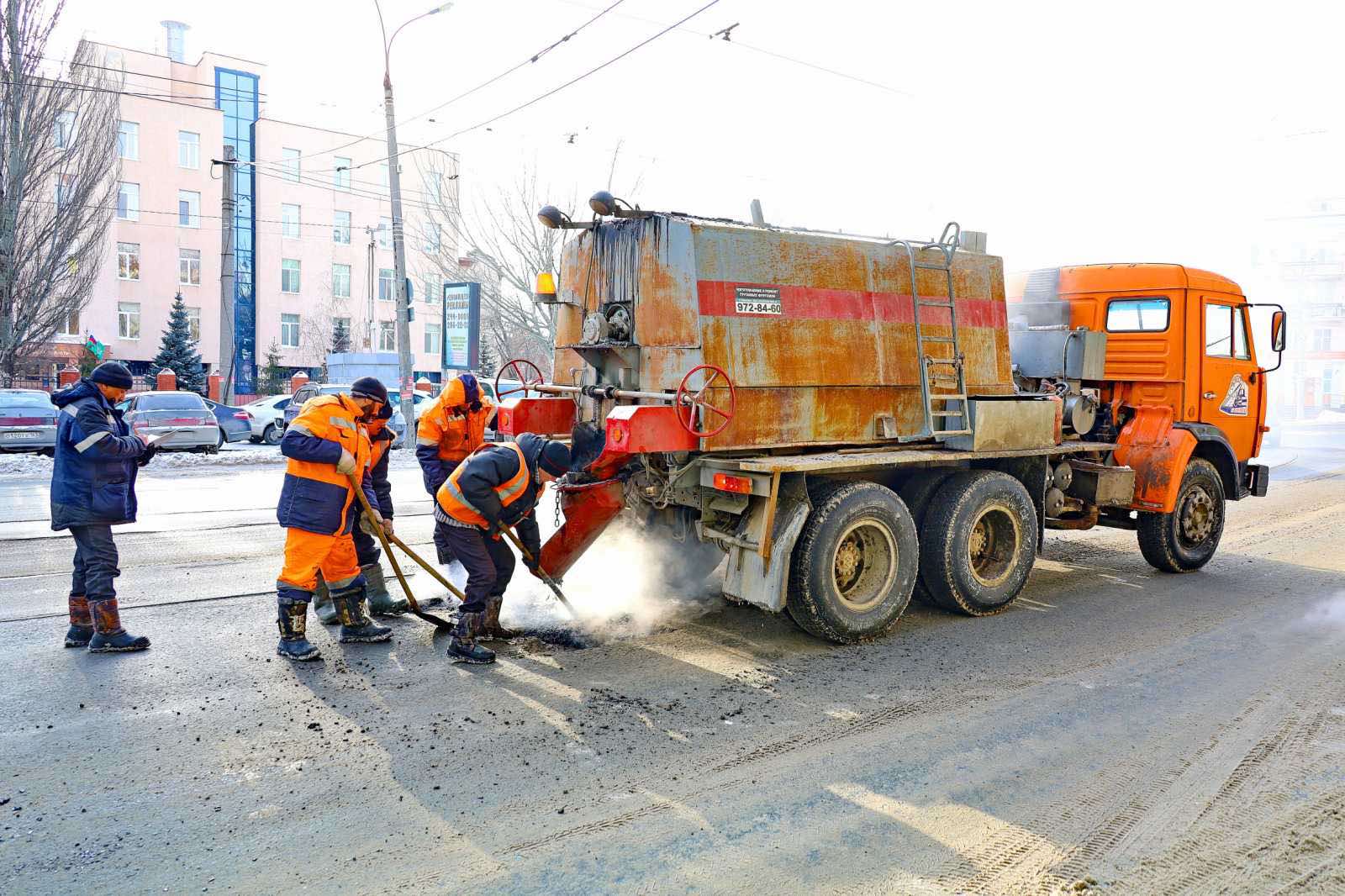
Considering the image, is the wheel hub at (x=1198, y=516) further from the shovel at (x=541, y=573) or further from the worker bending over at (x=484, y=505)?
the worker bending over at (x=484, y=505)

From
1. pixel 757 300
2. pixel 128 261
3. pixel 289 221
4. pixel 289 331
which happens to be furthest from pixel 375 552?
pixel 289 221

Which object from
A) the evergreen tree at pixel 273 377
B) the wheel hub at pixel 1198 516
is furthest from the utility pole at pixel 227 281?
the wheel hub at pixel 1198 516

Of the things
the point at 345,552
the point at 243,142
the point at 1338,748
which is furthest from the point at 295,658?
the point at 243,142

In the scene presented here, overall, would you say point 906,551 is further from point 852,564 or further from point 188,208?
point 188,208

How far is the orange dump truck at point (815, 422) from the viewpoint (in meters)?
5.64

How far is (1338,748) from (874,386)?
3192 mm

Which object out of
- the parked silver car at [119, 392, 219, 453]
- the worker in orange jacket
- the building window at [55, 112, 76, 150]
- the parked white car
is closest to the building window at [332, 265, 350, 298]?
the building window at [55, 112, 76, 150]

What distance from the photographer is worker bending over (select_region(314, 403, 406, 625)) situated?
6191 millimetres

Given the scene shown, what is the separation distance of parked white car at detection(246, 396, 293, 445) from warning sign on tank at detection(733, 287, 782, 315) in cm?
1967

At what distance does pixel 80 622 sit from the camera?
552 cm

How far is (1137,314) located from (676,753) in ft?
21.1

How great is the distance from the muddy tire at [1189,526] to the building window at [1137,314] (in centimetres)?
128

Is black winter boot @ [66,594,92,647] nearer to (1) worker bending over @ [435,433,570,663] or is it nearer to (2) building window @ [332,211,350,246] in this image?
(1) worker bending over @ [435,433,570,663]

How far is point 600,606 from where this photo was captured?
6.41 m
